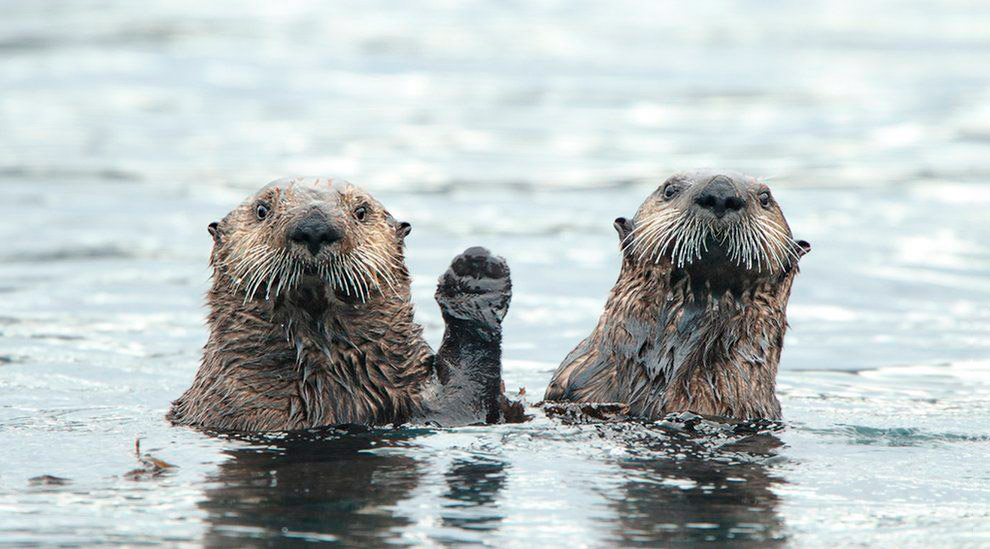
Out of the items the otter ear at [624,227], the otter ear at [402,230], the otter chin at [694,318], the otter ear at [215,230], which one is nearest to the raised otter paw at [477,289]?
the otter ear at [402,230]

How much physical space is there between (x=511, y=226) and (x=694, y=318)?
24.4ft

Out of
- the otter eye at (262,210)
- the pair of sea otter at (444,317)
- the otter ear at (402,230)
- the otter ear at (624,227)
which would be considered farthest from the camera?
the otter ear at (624,227)

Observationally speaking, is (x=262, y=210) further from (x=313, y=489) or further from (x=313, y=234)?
(x=313, y=489)

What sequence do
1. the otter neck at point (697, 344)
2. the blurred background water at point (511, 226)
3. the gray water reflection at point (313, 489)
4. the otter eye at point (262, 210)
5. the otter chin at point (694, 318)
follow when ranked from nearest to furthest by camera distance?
1. the gray water reflection at point (313, 489)
2. the blurred background water at point (511, 226)
3. the otter eye at point (262, 210)
4. the otter chin at point (694, 318)
5. the otter neck at point (697, 344)

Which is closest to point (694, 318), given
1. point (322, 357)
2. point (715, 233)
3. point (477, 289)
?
point (715, 233)

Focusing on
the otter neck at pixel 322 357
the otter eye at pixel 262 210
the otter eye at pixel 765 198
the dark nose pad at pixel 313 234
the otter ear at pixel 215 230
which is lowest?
the otter neck at pixel 322 357

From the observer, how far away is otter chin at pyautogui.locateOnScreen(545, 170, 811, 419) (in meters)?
8.00

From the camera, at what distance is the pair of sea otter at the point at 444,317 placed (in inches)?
305

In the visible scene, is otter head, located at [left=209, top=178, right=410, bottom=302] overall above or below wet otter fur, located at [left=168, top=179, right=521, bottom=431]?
above

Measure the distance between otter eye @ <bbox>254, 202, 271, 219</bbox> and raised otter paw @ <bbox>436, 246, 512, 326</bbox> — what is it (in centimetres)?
92

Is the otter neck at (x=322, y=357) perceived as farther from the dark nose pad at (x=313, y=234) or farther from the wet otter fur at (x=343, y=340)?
the dark nose pad at (x=313, y=234)

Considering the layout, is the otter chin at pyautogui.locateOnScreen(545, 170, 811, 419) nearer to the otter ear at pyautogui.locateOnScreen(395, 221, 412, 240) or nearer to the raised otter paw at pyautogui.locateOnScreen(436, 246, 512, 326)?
the raised otter paw at pyautogui.locateOnScreen(436, 246, 512, 326)

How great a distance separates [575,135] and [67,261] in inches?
299

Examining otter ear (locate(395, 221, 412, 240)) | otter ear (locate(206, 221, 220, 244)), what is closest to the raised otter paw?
otter ear (locate(395, 221, 412, 240))
